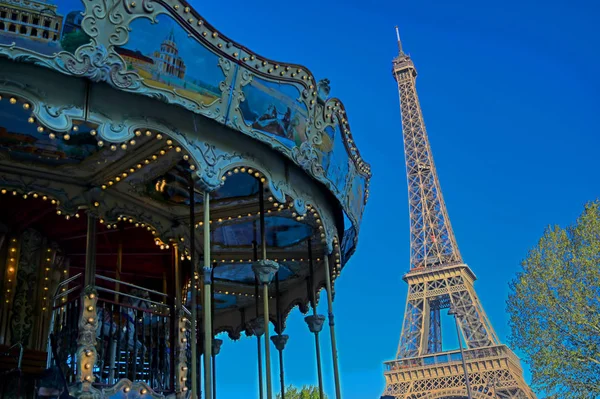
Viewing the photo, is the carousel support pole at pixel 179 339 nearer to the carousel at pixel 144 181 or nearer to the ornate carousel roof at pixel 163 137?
the carousel at pixel 144 181

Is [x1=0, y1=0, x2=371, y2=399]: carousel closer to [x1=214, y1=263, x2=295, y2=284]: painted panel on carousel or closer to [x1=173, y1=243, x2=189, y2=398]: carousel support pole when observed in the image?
[x1=173, y1=243, x2=189, y2=398]: carousel support pole

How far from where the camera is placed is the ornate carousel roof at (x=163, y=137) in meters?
7.75

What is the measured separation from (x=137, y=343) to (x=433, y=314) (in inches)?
1930

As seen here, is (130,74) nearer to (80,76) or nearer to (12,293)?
(80,76)

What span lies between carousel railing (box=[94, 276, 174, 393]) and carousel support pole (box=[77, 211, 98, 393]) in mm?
277

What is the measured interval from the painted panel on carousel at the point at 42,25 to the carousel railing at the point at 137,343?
4.42 meters

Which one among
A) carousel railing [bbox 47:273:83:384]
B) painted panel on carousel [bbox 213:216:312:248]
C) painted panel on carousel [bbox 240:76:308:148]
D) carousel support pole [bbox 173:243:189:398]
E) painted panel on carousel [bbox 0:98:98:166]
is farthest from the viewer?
painted panel on carousel [bbox 213:216:312:248]

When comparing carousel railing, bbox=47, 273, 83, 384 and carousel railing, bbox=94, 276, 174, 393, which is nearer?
carousel railing, bbox=47, 273, 83, 384

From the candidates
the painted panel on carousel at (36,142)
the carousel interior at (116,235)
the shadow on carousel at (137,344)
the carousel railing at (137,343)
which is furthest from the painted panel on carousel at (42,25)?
the shadow on carousel at (137,344)

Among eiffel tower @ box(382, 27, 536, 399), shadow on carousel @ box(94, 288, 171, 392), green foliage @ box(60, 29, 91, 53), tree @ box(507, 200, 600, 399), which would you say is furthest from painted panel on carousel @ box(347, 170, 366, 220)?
eiffel tower @ box(382, 27, 536, 399)

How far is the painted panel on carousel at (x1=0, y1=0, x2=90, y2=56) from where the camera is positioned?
7.41 m

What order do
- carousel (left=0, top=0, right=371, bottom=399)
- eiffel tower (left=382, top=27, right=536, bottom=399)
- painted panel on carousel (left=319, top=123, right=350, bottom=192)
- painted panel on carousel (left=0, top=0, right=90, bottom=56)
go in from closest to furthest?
painted panel on carousel (left=0, top=0, right=90, bottom=56) → carousel (left=0, top=0, right=371, bottom=399) → painted panel on carousel (left=319, top=123, right=350, bottom=192) → eiffel tower (left=382, top=27, right=536, bottom=399)

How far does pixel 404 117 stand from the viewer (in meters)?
64.8

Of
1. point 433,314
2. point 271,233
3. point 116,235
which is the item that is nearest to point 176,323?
point 116,235
